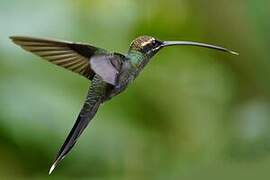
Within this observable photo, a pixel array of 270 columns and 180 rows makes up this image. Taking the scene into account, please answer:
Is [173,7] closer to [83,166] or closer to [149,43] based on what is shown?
[83,166]

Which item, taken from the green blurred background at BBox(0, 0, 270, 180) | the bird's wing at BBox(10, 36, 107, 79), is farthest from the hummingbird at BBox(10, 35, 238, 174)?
the green blurred background at BBox(0, 0, 270, 180)

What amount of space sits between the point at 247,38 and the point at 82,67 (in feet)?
3.43

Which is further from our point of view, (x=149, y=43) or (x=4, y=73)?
(x=4, y=73)

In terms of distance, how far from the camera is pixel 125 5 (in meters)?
1.45

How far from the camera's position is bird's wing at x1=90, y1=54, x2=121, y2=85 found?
0.47 metres

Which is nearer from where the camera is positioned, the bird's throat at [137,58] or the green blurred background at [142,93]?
the bird's throat at [137,58]

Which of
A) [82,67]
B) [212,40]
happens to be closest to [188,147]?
[212,40]

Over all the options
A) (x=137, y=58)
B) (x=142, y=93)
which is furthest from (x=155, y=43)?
(x=142, y=93)

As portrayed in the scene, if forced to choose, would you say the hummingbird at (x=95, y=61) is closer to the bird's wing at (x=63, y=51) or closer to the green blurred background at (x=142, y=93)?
the bird's wing at (x=63, y=51)

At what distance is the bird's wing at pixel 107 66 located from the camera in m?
0.47

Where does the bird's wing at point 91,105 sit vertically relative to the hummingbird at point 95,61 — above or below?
below

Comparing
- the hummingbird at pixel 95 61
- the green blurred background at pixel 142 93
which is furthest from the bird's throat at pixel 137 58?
the green blurred background at pixel 142 93

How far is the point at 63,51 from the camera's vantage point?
50 cm

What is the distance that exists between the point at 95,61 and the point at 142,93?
0.96 meters
